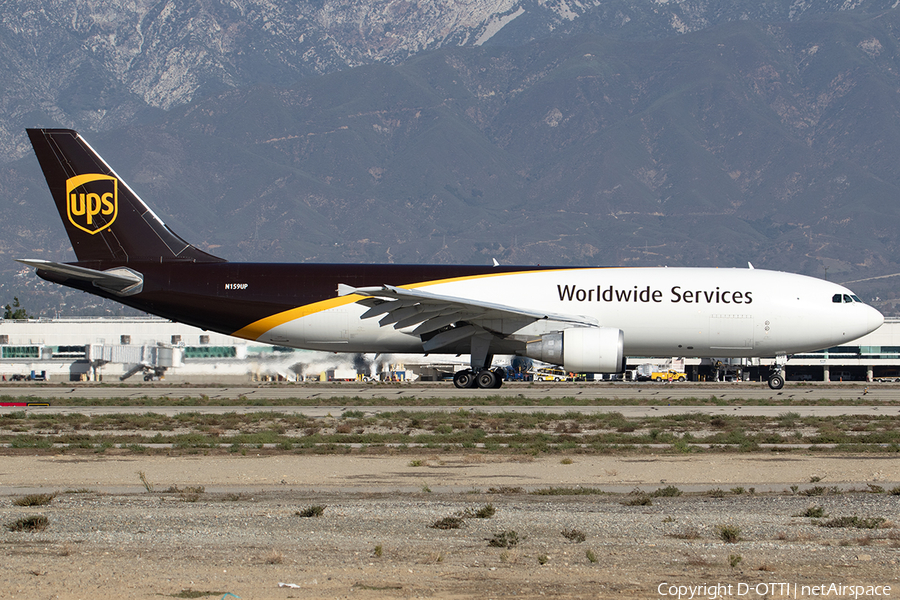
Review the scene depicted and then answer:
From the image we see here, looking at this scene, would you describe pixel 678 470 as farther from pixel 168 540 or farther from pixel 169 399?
pixel 169 399

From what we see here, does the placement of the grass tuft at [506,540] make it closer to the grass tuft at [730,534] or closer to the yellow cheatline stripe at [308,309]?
the grass tuft at [730,534]

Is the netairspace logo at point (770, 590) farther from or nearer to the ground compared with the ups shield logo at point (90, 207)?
nearer to the ground

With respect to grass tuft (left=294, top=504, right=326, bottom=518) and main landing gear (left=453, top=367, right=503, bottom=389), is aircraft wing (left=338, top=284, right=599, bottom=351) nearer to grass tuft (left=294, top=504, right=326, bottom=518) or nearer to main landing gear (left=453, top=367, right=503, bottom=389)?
main landing gear (left=453, top=367, right=503, bottom=389)

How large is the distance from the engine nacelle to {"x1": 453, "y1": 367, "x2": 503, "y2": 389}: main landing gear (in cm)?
313

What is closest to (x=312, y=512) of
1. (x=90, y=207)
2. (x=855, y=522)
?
(x=855, y=522)

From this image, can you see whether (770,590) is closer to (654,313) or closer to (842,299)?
(654,313)

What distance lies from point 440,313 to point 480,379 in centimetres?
353

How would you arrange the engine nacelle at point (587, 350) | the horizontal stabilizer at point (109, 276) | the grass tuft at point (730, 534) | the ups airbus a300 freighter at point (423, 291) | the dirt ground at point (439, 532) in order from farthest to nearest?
the ups airbus a300 freighter at point (423, 291) < the horizontal stabilizer at point (109, 276) < the engine nacelle at point (587, 350) < the grass tuft at point (730, 534) < the dirt ground at point (439, 532)

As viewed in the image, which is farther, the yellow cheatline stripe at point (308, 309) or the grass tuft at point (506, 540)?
the yellow cheatline stripe at point (308, 309)

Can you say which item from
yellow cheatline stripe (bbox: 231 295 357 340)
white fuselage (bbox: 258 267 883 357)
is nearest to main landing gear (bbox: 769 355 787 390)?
white fuselage (bbox: 258 267 883 357)

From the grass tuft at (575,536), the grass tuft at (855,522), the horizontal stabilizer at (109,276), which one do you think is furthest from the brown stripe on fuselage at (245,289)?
the grass tuft at (575,536)

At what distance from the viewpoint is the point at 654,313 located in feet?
109

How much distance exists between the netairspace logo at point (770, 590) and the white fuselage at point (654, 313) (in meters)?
23.7

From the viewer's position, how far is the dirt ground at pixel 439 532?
29.7 feet
